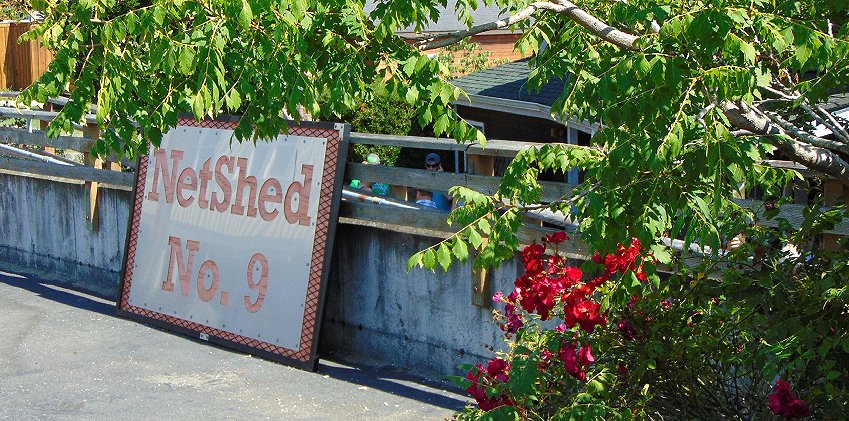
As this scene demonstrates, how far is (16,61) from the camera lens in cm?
2709

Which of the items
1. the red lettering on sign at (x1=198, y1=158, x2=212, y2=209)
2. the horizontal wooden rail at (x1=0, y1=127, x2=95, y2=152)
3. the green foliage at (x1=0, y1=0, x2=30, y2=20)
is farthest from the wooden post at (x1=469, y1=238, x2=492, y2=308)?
the green foliage at (x1=0, y1=0, x2=30, y2=20)

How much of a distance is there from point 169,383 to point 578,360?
4.07 meters

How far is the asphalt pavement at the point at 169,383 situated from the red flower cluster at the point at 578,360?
99.7 inches

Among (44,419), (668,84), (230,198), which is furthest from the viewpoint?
(230,198)

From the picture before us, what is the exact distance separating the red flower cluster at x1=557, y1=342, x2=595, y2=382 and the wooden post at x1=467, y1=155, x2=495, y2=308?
105 inches

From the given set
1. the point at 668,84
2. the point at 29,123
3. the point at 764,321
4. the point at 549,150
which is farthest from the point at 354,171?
the point at 29,123

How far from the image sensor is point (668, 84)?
3.29 meters

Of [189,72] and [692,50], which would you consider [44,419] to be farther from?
[692,50]

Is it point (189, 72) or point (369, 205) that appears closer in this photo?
point (189, 72)

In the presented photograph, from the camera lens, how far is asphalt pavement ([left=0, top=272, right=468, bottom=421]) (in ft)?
23.0

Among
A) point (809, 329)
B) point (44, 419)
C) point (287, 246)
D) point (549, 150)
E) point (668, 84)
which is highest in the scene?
point (668, 84)

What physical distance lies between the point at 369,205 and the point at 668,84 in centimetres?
473

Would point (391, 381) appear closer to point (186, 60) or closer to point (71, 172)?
point (186, 60)

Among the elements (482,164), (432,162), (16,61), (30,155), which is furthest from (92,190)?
(16,61)
